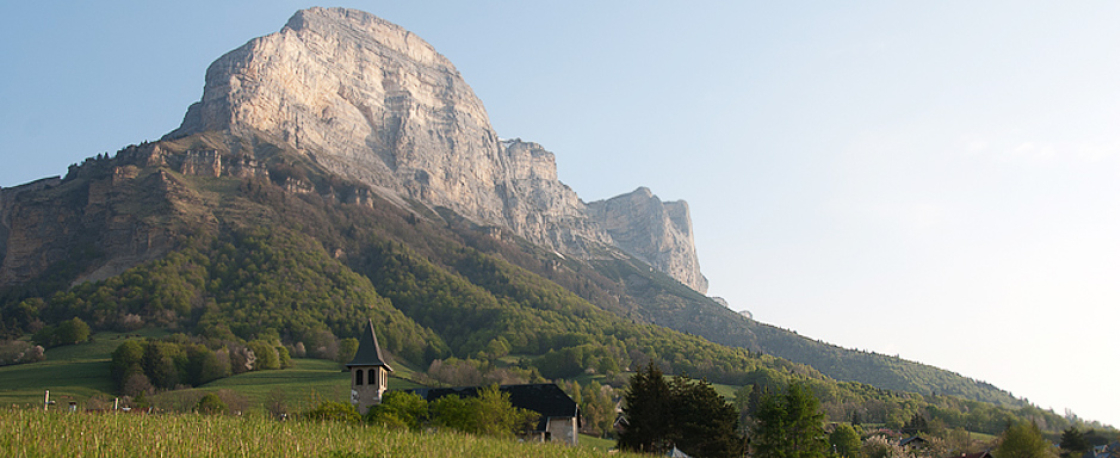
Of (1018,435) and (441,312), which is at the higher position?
(441,312)

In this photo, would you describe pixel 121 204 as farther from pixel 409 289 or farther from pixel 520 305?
pixel 520 305

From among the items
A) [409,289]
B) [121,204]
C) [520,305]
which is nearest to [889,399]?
[520,305]

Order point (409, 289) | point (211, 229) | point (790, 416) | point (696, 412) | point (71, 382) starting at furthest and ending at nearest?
point (409, 289) < point (211, 229) < point (71, 382) < point (696, 412) < point (790, 416)

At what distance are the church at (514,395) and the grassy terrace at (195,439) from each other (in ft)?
131

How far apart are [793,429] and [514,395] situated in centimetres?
2610

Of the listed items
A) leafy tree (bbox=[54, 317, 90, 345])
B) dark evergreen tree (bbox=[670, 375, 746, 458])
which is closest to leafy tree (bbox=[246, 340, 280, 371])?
leafy tree (bbox=[54, 317, 90, 345])

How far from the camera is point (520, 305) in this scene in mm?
197250

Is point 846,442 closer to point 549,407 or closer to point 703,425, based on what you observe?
point 703,425

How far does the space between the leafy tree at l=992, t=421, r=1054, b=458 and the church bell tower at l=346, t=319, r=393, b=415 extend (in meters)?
56.8

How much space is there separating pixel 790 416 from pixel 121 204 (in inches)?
7153

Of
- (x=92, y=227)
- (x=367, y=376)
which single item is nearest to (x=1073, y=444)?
(x=367, y=376)

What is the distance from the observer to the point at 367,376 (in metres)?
62.5

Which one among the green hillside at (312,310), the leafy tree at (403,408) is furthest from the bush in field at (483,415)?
the green hillside at (312,310)

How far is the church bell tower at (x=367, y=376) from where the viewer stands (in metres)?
61.7
